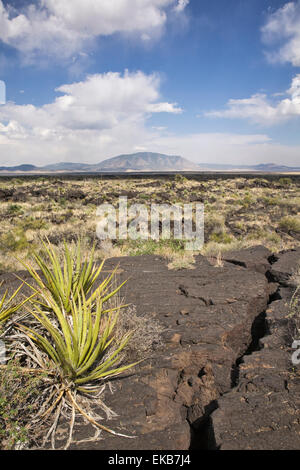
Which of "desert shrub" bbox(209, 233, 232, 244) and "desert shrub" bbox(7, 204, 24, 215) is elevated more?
"desert shrub" bbox(7, 204, 24, 215)

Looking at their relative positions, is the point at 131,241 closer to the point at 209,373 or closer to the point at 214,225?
the point at 214,225

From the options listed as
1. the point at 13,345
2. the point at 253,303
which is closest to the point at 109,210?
the point at 253,303

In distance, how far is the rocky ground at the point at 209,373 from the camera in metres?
2.59

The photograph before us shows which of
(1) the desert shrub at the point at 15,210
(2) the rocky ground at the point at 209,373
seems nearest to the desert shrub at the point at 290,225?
(2) the rocky ground at the point at 209,373

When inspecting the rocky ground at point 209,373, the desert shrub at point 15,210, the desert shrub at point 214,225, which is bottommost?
the rocky ground at point 209,373

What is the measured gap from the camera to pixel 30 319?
3717mm

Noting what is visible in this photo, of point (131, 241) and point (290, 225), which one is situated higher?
point (290, 225)

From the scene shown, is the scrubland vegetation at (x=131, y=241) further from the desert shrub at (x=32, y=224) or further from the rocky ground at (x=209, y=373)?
the rocky ground at (x=209, y=373)

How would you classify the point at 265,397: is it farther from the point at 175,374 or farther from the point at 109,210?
the point at 109,210

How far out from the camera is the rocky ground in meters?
2.59

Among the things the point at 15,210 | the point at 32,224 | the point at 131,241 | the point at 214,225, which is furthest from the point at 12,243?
the point at 214,225

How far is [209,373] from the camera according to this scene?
350cm

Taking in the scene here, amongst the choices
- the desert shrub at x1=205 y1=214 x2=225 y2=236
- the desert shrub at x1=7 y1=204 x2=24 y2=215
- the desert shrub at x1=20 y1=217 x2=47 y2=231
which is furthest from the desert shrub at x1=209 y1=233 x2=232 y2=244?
the desert shrub at x1=7 y1=204 x2=24 y2=215

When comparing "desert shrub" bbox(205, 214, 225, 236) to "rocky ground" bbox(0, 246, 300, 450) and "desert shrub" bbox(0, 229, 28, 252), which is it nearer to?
"rocky ground" bbox(0, 246, 300, 450)
